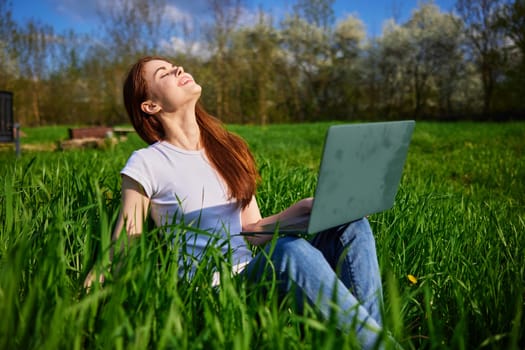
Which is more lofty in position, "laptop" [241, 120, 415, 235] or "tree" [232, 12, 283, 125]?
"tree" [232, 12, 283, 125]

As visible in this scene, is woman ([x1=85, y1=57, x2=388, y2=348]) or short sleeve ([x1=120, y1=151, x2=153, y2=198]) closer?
woman ([x1=85, y1=57, x2=388, y2=348])

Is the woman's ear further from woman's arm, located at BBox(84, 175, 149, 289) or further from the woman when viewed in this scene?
woman's arm, located at BBox(84, 175, 149, 289)

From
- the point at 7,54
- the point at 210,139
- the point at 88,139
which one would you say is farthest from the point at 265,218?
the point at 7,54

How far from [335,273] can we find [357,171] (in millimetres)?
322

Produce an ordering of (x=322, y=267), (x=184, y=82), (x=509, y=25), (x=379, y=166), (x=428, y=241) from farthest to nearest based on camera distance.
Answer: (x=509, y=25) < (x=428, y=241) < (x=184, y=82) < (x=379, y=166) < (x=322, y=267)

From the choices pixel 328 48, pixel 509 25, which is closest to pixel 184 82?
pixel 509 25

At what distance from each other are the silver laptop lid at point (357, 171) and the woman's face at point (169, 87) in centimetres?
66

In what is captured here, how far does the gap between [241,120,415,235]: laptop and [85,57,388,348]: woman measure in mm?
86

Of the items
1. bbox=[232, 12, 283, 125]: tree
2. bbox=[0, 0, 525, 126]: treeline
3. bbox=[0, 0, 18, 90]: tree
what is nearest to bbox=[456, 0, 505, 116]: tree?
bbox=[0, 0, 525, 126]: treeline

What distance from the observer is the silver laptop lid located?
1199 millimetres

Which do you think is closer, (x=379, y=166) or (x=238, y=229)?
(x=379, y=166)

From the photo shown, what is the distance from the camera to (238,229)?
171 cm

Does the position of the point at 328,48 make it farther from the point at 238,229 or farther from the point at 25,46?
the point at 238,229

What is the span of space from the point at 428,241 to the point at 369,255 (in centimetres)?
53
